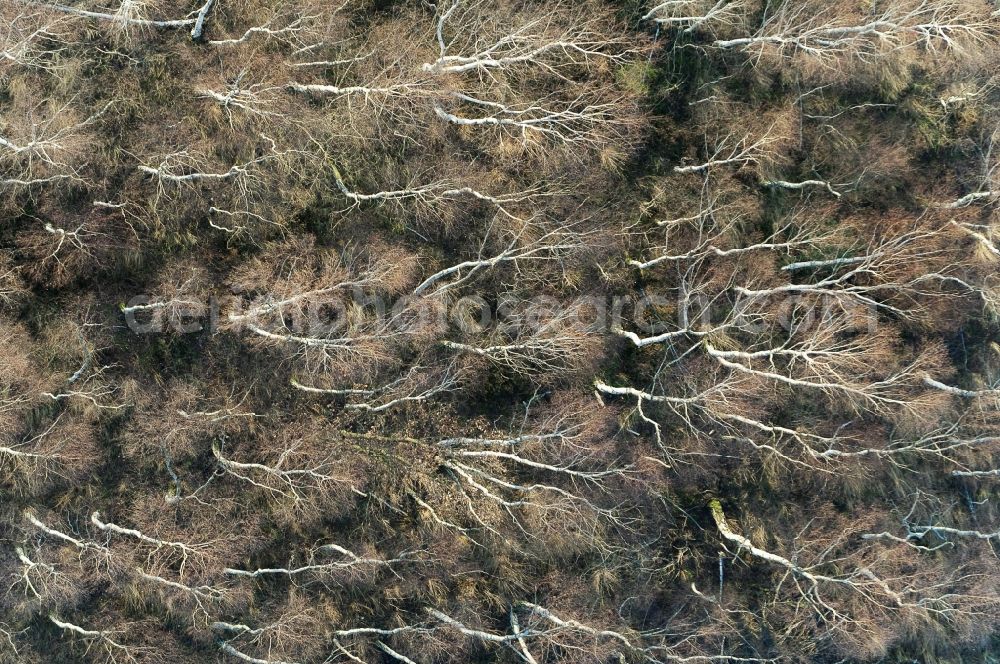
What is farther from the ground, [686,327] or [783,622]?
[686,327]

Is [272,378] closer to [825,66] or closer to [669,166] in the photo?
[669,166]

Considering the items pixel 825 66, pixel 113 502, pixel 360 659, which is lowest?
pixel 360 659

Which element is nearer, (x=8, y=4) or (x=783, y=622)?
(x=8, y=4)

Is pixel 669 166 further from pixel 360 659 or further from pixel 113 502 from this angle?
pixel 113 502

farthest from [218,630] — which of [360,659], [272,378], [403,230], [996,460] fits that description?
[996,460]

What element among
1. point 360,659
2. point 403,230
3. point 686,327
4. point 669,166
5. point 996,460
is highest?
point 669,166

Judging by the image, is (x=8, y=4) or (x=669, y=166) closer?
(x=8, y=4)

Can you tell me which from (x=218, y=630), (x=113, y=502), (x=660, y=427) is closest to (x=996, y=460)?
(x=660, y=427)

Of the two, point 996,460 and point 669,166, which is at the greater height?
point 669,166
